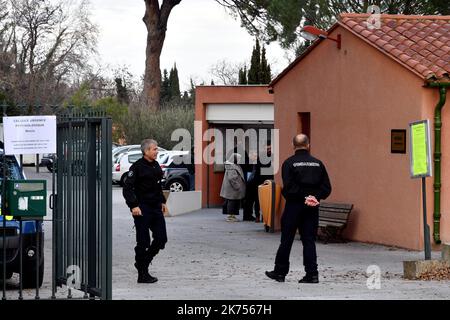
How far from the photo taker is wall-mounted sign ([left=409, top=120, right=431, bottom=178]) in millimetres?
14617

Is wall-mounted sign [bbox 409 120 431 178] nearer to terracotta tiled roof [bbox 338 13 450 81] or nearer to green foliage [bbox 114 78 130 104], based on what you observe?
terracotta tiled roof [bbox 338 13 450 81]

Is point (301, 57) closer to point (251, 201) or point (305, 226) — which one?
point (251, 201)

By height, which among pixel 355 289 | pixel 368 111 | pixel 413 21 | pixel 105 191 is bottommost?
pixel 355 289

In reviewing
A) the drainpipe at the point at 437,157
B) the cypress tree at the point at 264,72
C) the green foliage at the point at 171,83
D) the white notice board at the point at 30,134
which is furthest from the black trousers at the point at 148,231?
the green foliage at the point at 171,83

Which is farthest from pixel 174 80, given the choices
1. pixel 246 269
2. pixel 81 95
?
pixel 246 269

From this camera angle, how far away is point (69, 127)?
11.7m

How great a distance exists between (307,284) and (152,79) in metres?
39.6

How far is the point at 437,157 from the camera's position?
18531 mm

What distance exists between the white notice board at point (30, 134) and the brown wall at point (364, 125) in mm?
8725


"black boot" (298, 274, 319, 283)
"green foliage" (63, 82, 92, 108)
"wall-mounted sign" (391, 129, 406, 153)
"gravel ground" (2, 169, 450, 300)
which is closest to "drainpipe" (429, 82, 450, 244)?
"gravel ground" (2, 169, 450, 300)

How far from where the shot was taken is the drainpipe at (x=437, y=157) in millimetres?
18375

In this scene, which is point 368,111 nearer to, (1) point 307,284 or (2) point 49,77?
(1) point 307,284

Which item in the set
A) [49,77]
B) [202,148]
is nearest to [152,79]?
[49,77]

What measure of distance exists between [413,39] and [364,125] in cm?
183
